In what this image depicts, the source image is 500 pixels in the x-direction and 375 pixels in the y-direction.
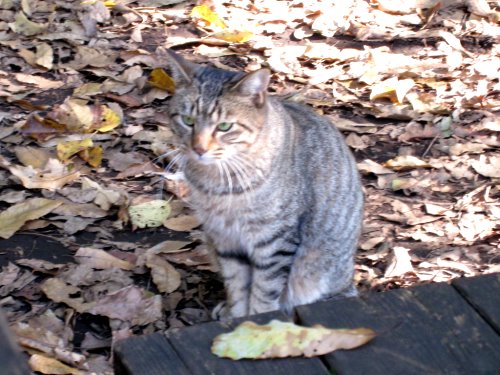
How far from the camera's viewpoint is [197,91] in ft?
13.2

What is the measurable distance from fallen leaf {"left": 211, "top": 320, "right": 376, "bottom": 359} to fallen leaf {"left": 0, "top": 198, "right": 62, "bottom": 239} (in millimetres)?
2191

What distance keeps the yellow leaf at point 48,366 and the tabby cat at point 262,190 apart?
0.92 meters

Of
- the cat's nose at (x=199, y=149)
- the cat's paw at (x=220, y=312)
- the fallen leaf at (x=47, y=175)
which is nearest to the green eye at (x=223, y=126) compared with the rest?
the cat's nose at (x=199, y=149)

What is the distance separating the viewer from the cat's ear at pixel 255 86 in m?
3.90

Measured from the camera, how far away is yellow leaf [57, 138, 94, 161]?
201 inches

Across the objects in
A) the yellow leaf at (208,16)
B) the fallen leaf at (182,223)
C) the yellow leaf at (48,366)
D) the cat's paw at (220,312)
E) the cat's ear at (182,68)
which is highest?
the cat's ear at (182,68)

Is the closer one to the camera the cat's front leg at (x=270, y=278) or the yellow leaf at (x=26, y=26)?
the cat's front leg at (x=270, y=278)

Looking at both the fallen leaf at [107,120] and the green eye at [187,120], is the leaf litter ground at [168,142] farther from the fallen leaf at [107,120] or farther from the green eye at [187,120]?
the green eye at [187,120]

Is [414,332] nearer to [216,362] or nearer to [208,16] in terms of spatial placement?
[216,362]

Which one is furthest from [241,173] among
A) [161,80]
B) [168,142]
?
[161,80]

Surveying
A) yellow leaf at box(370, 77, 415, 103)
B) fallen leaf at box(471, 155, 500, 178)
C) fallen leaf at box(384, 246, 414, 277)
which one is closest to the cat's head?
fallen leaf at box(384, 246, 414, 277)

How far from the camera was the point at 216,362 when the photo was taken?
2.51 m

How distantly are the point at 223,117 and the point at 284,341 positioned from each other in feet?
5.29

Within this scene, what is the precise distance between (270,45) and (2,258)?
2.84 m
